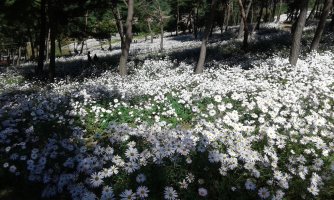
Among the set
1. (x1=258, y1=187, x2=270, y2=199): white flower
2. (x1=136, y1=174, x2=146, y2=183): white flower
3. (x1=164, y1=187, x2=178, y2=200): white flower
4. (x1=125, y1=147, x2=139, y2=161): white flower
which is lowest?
(x1=258, y1=187, x2=270, y2=199): white flower

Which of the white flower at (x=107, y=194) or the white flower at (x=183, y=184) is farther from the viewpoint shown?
the white flower at (x=183, y=184)

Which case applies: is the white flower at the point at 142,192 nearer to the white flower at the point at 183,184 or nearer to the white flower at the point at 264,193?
→ the white flower at the point at 183,184

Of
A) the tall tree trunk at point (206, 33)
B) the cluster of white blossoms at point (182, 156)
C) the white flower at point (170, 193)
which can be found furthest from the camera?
the tall tree trunk at point (206, 33)

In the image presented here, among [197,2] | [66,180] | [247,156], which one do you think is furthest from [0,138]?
[197,2]

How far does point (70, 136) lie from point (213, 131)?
2947 millimetres

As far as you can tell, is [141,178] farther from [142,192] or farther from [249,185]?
[249,185]

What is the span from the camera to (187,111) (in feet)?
31.0

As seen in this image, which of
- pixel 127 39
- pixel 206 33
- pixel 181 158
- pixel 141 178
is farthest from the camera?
pixel 127 39

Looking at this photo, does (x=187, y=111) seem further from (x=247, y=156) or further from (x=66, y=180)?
(x=66, y=180)

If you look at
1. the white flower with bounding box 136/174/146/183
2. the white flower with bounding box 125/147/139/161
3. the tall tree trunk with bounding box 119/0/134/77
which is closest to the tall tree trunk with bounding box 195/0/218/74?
the tall tree trunk with bounding box 119/0/134/77

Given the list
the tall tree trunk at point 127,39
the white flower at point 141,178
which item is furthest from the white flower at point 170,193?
the tall tree trunk at point 127,39

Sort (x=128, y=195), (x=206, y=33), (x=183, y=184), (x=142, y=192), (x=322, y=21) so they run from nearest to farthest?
1. (x=128, y=195)
2. (x=142, y=192)
3. (x=183, y=184)
4. (x=206, y=33)
5. (x=322, y=21)

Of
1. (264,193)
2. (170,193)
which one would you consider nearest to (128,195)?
(170,193)

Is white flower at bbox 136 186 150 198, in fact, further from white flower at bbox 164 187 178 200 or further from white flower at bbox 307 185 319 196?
white flower at bbox 307 185 319 196
